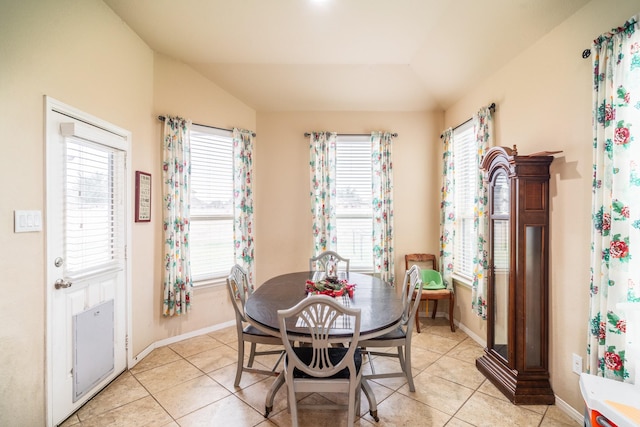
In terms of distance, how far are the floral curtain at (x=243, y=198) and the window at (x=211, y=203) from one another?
0.28ft

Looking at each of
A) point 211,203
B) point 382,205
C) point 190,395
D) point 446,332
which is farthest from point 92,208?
point 446,332

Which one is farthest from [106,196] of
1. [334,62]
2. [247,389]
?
[334,62]

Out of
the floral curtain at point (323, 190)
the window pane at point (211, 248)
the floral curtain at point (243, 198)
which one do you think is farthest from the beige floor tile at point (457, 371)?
the window pane at point (211, 248)

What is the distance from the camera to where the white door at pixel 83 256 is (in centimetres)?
189

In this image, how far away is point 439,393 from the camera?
226 cm

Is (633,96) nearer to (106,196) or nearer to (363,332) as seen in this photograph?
(363,332)

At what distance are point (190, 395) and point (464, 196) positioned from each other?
3415 mm

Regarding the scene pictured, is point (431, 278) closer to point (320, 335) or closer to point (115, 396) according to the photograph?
point (320, 335)

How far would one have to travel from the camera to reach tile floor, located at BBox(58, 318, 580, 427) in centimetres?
196

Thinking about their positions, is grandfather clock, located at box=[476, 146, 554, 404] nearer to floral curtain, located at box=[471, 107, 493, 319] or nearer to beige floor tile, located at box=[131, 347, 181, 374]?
floral curtain, located at box=[471, 107, 493, 319]

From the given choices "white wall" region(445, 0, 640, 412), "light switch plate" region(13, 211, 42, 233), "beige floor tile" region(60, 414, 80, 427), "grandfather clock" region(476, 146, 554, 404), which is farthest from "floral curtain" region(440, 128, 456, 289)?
"light switch plate" region(13, 211, 42, 233)

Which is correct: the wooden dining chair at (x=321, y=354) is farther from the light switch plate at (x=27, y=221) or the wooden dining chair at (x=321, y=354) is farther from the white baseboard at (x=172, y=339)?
the white baseboard at (x=172, y=339)

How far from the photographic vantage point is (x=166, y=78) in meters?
3.09

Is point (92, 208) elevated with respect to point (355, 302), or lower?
elevated
